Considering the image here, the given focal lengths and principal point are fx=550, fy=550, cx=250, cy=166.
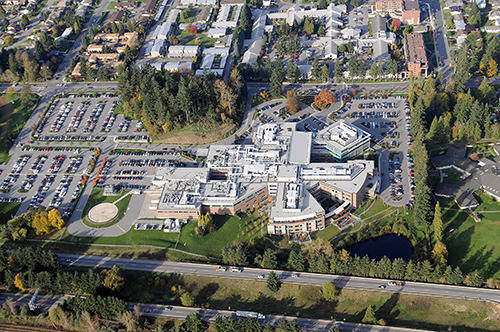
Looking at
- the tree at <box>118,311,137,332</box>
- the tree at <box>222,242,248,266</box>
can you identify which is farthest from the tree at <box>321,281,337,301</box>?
A: the tree at <box>118,311,137,332</box>

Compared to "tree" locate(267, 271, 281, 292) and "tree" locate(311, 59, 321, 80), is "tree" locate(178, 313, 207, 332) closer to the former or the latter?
"tree" locate(267, 271, 281, 292)

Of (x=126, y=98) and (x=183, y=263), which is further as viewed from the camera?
(x=126, y=98)

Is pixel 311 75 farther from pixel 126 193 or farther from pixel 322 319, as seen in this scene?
pixel 322 319

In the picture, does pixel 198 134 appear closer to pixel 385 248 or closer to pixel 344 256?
pixel 344 256

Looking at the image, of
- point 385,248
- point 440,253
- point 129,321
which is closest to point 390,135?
point 385,248

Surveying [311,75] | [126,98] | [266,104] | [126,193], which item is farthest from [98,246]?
[311,75]

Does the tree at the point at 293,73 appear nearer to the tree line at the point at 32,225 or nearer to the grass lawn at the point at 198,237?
the grass lawn at the point at 198,237
